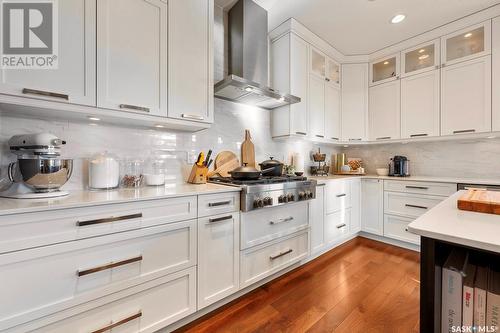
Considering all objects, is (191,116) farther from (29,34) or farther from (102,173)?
(29,34)

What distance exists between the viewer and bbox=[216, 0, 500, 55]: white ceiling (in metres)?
2.13

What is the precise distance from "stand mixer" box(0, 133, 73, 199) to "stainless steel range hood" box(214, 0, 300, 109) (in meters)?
1.30

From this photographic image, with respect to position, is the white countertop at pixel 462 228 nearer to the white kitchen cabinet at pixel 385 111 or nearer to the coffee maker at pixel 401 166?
the coffee maker at pixel 401 166

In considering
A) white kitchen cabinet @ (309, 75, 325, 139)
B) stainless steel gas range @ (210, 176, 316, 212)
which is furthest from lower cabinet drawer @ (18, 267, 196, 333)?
white kitchen cabinet @ (309, 75, 325, 139)

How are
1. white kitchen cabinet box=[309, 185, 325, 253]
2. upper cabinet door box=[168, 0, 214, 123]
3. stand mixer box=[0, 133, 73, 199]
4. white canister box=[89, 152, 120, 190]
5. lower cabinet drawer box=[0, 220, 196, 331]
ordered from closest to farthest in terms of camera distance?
lower cabinet drawer box=[0, 220, 196, 331]
stand mixer box=[0, 133, 73, 199]
white canister box=[89, 152, 120, 190]
upper cabinet door box=[168, 0, 214, 123]
white kitchen cabinet box=[309, 185, 325, 253]

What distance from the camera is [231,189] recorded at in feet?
5.13

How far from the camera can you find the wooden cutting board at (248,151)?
7.80 feet

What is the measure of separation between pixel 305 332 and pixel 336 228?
4.80ft

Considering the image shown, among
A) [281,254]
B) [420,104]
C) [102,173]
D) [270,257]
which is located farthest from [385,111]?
[102,173]

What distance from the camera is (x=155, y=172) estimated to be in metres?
1.79

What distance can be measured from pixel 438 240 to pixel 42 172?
1792mm

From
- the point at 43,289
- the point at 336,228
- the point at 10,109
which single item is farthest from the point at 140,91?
the point at 336,228

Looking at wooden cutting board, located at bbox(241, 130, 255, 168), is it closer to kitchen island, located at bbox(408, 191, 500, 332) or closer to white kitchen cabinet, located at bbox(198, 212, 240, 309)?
white kitchen cabinet, located at bbox(198, 212, 240, 309)

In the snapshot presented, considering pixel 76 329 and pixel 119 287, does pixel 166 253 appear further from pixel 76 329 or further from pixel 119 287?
pixel 76 329
